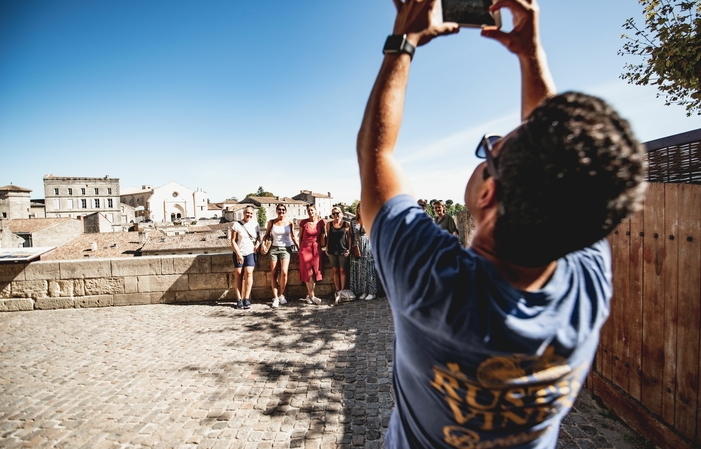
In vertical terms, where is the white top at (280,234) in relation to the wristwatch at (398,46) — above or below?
below

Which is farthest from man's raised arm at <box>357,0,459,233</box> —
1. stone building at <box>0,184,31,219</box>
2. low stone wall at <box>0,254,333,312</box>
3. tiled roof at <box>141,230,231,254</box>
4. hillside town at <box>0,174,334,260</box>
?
stone building at <box>0,184,31,219</box>

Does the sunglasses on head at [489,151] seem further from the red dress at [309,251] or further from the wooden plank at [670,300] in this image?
the red dress at [309,251]

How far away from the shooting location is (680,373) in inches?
100

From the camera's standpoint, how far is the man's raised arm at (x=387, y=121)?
90cm

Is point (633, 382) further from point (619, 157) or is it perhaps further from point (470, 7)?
point (470, 7)

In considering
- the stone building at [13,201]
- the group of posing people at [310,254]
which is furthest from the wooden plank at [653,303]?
the stone building at [13,201]

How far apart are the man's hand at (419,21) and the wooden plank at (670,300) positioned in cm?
286

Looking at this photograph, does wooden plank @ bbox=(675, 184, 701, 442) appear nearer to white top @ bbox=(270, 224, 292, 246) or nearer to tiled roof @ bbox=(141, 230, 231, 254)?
white top @ bbox=(270, 224, 292, 246)

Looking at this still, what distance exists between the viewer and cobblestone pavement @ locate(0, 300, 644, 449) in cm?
305

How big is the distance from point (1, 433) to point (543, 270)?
4.87m

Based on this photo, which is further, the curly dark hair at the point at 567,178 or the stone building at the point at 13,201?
the stone building at the point at 13,201

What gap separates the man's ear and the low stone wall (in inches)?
271

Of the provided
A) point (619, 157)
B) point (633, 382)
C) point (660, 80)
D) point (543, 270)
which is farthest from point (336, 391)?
point (660, 80)

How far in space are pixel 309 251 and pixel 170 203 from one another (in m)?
89.9
